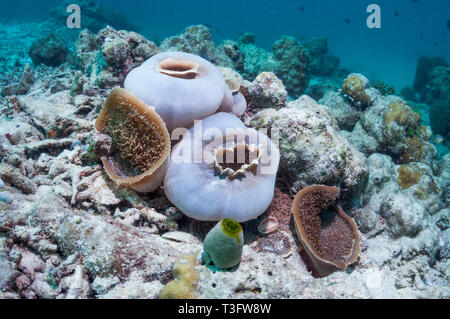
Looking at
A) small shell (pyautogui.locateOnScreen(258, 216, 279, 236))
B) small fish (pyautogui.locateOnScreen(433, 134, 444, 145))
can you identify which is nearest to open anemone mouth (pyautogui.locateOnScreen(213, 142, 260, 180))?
small shell (pyautogui.locateOnScreen(258, 216, 279, 236))

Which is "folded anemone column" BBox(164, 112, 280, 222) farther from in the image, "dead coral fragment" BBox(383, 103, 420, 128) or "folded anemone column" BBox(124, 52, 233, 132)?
"dead coral fragment" BBox(383, 103, 420, 128)

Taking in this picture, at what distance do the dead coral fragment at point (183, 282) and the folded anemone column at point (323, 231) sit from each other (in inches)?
60.3

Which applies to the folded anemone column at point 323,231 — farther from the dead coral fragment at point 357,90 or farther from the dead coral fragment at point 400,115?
the dead coral fragment at point 357,90

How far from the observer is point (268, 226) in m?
3.27

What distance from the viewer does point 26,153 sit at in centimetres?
337

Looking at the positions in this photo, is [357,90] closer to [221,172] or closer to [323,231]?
[323,231]

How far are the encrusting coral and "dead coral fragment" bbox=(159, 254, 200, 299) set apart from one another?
220 mm

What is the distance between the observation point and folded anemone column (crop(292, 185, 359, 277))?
10.0 feet

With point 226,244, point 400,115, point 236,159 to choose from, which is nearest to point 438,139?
point 400,115

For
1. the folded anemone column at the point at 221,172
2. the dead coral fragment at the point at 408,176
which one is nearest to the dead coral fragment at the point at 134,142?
the folded anemone column at the point at 221,172

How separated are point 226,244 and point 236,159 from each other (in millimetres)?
1239
